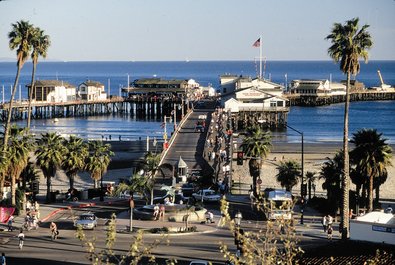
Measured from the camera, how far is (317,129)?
131m

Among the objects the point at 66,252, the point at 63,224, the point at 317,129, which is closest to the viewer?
the point at 66,252

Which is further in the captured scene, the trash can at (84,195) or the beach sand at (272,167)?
the beach sand at (272,167)

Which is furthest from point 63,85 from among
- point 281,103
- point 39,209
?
point 39,209

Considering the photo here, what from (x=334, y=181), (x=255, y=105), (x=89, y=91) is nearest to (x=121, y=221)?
(x=334, y=181)

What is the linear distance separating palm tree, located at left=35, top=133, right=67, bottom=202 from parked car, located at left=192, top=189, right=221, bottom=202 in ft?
29.5

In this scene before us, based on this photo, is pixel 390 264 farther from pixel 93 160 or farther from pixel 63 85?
pixel 63 85

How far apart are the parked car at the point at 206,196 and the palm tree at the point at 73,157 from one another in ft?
25.7

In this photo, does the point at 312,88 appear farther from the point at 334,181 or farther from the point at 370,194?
the point at 370,194

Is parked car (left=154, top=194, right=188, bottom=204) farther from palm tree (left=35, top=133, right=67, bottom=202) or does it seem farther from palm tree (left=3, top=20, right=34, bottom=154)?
palm tree (left=3, top=20, right=34, bottom=154)

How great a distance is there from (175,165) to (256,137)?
7.23 metres

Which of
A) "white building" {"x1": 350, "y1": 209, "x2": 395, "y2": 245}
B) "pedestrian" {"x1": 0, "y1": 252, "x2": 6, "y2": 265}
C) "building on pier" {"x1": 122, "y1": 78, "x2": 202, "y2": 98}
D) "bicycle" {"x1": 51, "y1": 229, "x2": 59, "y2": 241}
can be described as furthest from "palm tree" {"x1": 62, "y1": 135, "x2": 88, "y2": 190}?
"building on pier" {"x1": 122, "y1": 78, "x2": 202, "y2": 98}

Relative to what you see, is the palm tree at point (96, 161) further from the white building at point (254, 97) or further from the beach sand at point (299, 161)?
the white building at point (254, 97)

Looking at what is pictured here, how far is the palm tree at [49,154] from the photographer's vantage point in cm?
5456

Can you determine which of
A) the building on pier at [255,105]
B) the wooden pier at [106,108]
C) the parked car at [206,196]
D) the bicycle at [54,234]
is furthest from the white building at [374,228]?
the wooden pier at [106,108]
